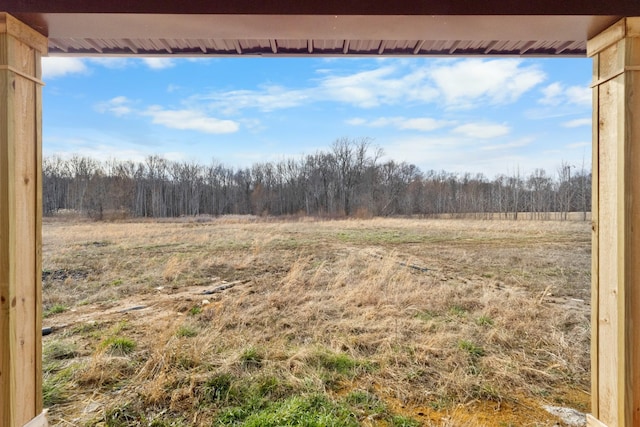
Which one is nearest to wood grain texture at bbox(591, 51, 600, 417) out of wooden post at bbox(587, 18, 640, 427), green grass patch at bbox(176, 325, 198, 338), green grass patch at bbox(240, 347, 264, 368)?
wooden post at bbox(587, 18, 640, 427)

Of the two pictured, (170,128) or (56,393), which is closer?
(56,393)

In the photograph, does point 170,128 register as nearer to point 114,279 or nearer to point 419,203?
point 114,279

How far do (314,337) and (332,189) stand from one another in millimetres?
9210

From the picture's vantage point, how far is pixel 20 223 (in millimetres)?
1252

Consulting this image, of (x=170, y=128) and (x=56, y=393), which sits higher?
(x=170, y=128)

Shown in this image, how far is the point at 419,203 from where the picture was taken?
1158cm

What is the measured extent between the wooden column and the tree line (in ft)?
32.6

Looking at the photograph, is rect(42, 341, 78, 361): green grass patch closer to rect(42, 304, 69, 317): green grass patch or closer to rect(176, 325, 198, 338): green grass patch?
rect(176, 325, 198, 338): green grass patch

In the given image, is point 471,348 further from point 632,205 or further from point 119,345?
point 119,345

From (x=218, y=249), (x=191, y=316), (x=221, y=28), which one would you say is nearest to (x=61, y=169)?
(x=218, y=249)

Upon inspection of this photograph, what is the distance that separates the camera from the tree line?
10945 mm

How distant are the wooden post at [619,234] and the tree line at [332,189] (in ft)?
32.0

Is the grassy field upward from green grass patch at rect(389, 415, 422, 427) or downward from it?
upward

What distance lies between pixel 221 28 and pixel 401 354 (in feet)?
8.33
